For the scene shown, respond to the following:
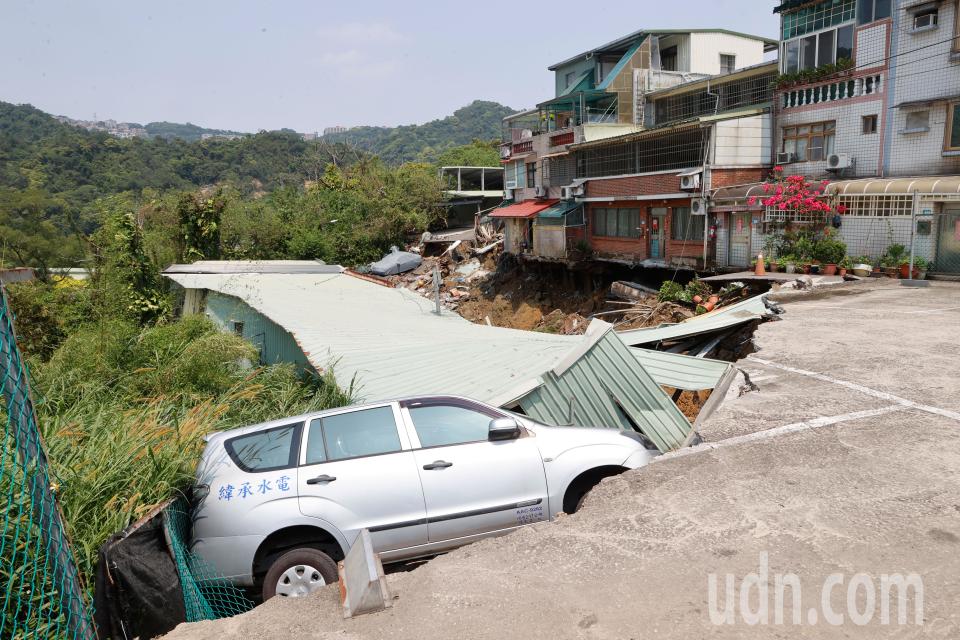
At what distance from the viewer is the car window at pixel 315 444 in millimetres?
5039

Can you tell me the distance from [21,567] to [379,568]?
5.74 feet

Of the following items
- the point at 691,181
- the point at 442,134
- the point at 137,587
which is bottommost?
the point at 137,587

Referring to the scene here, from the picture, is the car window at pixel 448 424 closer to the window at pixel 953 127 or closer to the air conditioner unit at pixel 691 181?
the window at pixel 953 127

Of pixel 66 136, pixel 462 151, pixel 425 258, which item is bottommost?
pixel 425 258

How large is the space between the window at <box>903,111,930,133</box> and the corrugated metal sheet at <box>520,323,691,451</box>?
15764 millimetres

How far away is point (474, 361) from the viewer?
8.64 meters

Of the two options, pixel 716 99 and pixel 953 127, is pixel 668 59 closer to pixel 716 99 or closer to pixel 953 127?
pixel 716 99

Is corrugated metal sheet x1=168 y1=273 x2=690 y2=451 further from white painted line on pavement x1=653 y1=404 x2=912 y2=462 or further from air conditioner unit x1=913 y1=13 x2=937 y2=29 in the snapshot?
air conditioner unit x1=913 y1=13 x2=937 y2=29

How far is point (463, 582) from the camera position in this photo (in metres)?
3.77

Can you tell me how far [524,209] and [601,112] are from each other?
5.95m

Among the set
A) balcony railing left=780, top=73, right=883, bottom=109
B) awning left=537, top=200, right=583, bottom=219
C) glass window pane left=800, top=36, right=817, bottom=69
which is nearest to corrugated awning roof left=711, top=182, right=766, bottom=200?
balcony railing left=780, top=73, right=883, bottom=109

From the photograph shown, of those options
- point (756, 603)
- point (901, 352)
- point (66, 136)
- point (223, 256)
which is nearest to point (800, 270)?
point (901, 352)

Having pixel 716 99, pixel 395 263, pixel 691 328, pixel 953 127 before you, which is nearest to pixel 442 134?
pixel 395 263

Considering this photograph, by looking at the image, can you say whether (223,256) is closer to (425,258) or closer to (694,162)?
(425,258)
